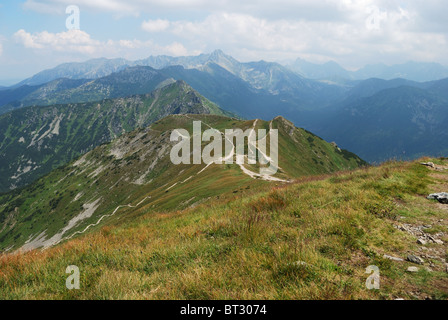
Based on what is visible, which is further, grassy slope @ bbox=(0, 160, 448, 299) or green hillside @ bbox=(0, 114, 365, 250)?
green hillside @ bbox=(0, 114, 365, 250)

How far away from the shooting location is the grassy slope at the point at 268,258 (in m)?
4.78

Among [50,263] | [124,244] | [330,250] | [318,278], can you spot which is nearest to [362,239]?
[330,250]

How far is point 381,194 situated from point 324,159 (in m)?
135

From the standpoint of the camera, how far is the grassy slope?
188 inches

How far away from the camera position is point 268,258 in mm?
5625

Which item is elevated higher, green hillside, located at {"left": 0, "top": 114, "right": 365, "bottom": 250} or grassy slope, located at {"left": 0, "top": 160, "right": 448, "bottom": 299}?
grassy slope, located at {"left": 0, "top": 160, "right": 448, "bottom": 299}

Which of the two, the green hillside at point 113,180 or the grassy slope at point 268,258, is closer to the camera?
the grassy slope at point 268,258

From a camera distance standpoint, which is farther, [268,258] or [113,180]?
[113,180]

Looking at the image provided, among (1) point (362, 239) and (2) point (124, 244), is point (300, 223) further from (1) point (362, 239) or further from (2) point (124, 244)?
(2) point (124, 244)

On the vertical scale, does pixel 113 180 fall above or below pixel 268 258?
below

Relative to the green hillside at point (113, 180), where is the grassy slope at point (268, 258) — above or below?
above

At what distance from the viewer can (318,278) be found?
4879 millimetres
